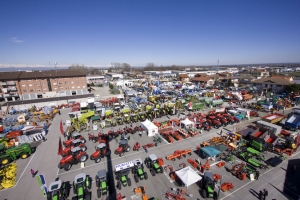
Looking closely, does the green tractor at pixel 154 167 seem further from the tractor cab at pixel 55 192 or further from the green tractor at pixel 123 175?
the tractor cab at pixel 55 192

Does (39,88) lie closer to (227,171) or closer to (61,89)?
(61,89)

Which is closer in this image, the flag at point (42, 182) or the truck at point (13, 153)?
the flag at point (42, 182)

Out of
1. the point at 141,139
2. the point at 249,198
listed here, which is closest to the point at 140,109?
the point at 141,139

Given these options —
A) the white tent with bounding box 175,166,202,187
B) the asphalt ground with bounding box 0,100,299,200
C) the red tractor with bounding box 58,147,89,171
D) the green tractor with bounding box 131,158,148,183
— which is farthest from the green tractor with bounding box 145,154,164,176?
the red tractor with bounding box 58,147,89,171

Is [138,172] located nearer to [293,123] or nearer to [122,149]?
[122,149]

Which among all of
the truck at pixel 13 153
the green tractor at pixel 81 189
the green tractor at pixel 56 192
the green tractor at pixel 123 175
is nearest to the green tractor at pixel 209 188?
the green tractor at pixel 123 175

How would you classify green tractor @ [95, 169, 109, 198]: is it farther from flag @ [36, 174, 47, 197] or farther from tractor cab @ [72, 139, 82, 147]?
tractor cab @ [72, 139, 82, 147]
